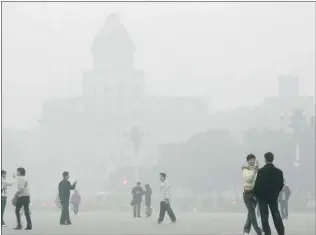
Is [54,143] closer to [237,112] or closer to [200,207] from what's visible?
[237,112]

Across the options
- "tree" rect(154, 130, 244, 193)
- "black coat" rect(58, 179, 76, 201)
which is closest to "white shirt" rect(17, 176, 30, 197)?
"black coat" rect(58, 179, 76, 201)

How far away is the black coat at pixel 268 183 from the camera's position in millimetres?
17922

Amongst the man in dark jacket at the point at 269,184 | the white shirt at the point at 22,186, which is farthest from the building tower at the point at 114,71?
the man in dark jacket at the point at 269,184

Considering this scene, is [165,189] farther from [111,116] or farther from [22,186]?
[111,116]

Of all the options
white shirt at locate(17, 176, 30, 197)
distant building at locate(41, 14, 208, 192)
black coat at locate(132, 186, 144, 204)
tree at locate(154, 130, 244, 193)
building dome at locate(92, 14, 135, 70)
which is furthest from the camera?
building dome at locate(92, 14, 135, 70)

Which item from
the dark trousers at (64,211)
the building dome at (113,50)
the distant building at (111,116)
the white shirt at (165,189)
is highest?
the building dome at (113,50)

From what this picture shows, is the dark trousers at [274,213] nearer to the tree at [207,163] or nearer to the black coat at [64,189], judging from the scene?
the black coat at [64,189]

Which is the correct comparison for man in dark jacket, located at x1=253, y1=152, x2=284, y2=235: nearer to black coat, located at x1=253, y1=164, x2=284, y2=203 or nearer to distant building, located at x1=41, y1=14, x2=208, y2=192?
black coat, located at x1=253, y1=164, x2=284, y2=203

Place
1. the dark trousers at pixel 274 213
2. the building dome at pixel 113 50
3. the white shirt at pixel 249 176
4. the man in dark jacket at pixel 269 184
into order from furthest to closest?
the building dome at pixel 113 50
the white shirt at pixel 249 176
the dark trousers at pixel 274 213
the man in dark jacket at pixel 269 184

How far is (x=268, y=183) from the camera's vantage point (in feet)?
58.9

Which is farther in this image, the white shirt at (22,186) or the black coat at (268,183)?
the white shirt at (22,186)

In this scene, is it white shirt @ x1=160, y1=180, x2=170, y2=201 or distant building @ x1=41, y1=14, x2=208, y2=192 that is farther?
distant building @ x1=41, y1=14, x2=208, y2=192

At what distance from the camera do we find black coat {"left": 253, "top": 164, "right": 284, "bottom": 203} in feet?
58.8

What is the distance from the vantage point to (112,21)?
7820 inches
